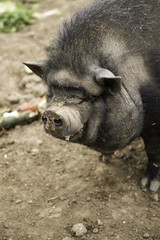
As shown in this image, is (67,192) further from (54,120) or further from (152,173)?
(54,120)

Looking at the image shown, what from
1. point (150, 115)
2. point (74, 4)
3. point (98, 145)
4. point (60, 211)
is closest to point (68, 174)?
point (60, 211)

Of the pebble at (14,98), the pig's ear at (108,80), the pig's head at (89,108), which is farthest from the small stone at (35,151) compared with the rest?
the pig's ear at (108,80)

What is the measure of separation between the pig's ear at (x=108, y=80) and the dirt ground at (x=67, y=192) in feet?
5.08

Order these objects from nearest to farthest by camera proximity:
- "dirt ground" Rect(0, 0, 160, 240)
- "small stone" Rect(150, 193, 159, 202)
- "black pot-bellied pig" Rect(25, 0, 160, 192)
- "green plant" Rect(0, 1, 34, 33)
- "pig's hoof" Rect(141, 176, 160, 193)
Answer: "black pot-bellied pig" Rect(25, 0, 160, 192) → "dirt ground" Rect(0, 0, 160, 240) → "small stone" Rect(150, 193, 159, 202) → "pig's hoof" Rect(141, 176, 160, 193) → "green plant" Rect(0, 1, 34, 33)

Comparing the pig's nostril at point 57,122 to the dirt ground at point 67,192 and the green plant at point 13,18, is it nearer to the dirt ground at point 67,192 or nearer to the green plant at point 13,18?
the dirt ground at point 67,192

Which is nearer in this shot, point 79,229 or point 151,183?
point 79,229

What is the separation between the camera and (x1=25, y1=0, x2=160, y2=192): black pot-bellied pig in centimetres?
324

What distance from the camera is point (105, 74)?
316 centimetres

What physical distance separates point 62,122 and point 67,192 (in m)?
1.65

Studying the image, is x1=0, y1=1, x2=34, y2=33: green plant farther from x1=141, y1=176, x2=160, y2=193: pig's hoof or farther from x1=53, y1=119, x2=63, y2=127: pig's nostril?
x1=53, y1=119, x2=63, y2=127: pig's nostril

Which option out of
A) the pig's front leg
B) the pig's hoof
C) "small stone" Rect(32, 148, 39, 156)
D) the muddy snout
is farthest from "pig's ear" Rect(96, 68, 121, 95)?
"small stone" Rect(32, 148, 39, 156)

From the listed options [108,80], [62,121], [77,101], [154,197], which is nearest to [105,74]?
[108,80]

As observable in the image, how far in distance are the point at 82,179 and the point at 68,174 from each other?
199 mm

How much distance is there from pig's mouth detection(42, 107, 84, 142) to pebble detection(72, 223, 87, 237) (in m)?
1.15
